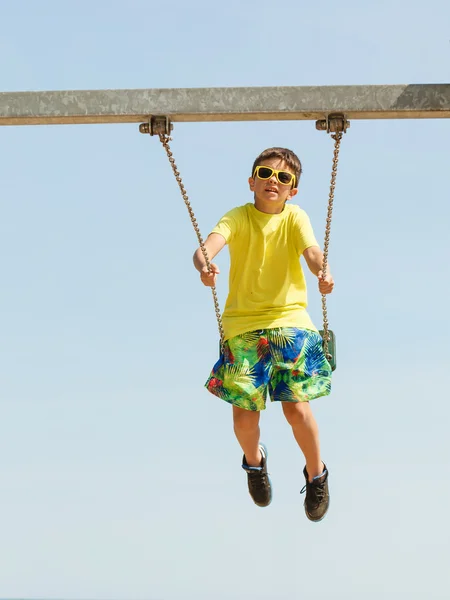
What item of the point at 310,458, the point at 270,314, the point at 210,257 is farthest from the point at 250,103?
the point at 310,458

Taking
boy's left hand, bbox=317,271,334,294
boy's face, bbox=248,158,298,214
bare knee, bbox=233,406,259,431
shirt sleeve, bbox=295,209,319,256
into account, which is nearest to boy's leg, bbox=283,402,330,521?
bare knee, bbox=233,406,259,431

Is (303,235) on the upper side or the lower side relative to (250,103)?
lower

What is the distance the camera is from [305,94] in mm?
7125

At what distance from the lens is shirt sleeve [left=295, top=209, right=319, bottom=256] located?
7688 millimetres

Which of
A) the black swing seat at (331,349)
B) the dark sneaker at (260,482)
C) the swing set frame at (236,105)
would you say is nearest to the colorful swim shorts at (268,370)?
the black swing seat at (331,349)

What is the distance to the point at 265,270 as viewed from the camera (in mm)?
7762

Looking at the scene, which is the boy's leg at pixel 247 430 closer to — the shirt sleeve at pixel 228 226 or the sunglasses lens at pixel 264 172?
the shirt sleeve at pixel 228 226

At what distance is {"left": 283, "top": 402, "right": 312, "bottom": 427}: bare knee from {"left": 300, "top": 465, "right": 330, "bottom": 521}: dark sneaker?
0.45 metres

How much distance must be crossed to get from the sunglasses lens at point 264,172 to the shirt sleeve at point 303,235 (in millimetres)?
323

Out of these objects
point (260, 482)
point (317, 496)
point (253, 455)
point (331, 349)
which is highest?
point (331, 349)

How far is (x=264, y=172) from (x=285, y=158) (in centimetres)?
16

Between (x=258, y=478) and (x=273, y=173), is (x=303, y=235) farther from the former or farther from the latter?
(x=258, y=478)

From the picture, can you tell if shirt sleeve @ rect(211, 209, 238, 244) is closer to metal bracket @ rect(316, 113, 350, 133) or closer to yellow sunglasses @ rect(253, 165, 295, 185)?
yellow sunglasses @ rect(253, 165, 295, 185)

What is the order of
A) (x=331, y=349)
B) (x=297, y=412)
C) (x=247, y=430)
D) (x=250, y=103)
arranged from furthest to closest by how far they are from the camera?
(x=331, y=349) < (x=247, y=430) < (x=297, y=412) < (x=250, y=103)
